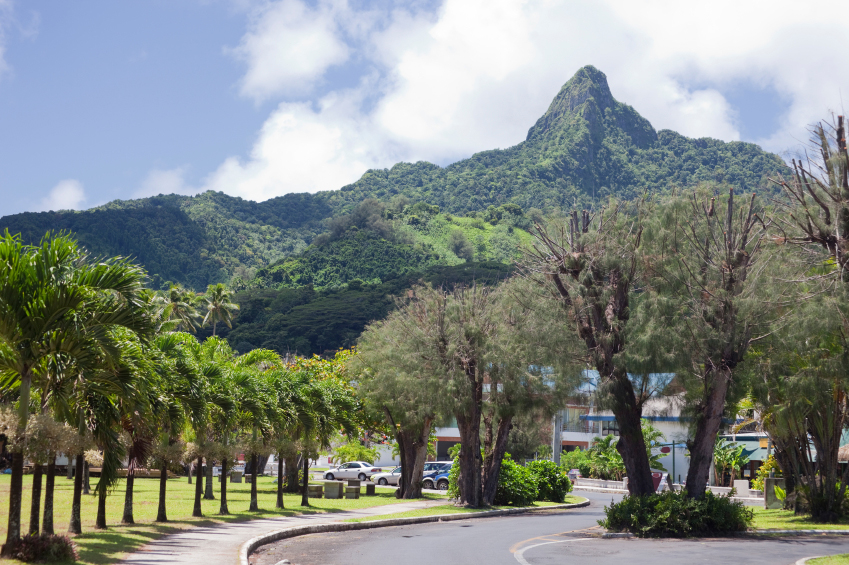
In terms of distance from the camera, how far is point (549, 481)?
1494 inches

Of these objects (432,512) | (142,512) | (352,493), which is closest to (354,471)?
(352,493)

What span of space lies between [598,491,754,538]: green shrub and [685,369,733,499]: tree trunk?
0.33 m

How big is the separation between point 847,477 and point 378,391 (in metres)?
17.5

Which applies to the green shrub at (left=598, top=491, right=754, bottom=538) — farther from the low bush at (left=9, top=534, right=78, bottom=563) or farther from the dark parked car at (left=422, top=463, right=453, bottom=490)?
the dark parked car at (left=422, top=463, right=453, bottom=490)

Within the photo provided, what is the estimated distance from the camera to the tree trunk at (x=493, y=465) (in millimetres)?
32031

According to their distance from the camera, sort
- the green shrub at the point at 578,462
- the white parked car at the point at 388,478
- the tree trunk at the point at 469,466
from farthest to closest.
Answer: the green shrub at the point at 578,462
the white parked car at the point at 388,478
the tree trunk at the point at 469,466

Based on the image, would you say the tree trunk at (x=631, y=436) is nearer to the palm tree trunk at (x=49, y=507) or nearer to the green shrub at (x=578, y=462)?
the palm tree trunk at (x=49, y=507)

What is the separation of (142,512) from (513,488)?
16301 millimetres

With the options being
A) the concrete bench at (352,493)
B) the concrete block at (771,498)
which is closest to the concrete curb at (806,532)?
the concrete block at (771,498)

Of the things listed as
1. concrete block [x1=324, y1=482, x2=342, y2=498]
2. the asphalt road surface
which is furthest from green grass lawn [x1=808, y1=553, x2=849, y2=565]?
concrete block [x1=324, y1=482, x2=342, y2=498]

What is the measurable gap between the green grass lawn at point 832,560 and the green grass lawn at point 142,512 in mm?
12908

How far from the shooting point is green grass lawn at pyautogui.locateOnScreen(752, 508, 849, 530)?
22938mm

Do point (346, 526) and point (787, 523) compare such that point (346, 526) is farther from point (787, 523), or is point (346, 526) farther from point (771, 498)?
point (771, 498)

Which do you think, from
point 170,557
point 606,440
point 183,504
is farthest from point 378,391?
point 606,440
